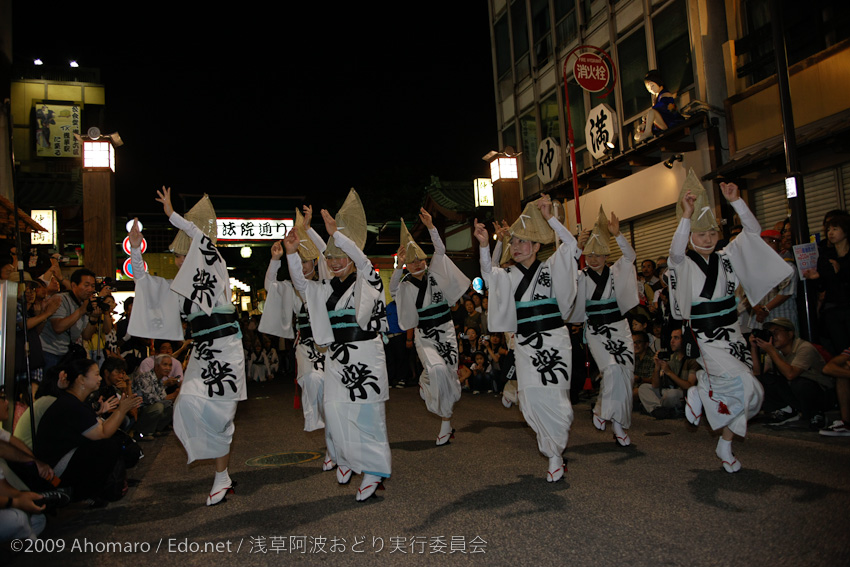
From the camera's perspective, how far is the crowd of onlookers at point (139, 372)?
519 cm

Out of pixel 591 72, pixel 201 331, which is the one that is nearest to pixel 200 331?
pixel 201 331

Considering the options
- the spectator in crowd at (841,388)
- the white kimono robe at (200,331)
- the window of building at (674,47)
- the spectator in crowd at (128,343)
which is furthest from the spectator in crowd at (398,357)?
the spectator in crowd at (841,388)

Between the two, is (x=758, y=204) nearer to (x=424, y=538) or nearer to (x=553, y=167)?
(x=553, y=167)

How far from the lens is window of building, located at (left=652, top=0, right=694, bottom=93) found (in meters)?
13.8

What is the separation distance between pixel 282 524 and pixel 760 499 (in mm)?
3399

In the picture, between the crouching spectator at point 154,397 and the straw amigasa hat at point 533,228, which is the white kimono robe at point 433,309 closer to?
the straw amigasa hat at point 533,228

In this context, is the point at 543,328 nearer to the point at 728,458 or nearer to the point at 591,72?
the point at 728,458

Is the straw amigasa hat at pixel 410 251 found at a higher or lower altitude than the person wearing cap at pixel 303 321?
higher

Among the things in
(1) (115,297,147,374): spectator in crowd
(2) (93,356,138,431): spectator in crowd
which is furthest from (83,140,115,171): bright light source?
(2) (93,356,138,431): spectator in crowd

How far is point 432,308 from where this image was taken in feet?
26.1

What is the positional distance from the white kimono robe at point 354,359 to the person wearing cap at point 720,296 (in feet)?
9.05

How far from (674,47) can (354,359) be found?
12.1 metres

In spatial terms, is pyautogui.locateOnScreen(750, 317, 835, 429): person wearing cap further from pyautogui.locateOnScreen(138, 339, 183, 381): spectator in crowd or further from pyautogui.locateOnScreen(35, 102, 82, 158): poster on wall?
pyautogui.locateOnScreen(35, 102, 82, 158): poster on wall

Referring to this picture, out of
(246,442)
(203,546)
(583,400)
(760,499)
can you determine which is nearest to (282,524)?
(203,546)
